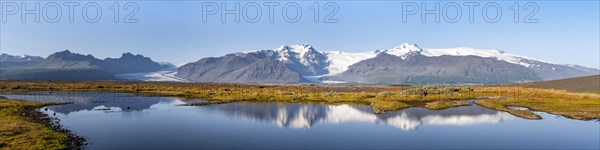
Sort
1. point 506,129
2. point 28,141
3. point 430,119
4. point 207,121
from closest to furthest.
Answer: point 28,141, point 506,129, point 207,121, point 430,119

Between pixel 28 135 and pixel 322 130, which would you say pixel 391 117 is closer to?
pixel 322 130

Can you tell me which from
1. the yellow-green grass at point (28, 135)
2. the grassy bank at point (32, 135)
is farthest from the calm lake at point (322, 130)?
the yellow-green grass at point (28, 135)

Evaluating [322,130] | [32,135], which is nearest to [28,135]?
[32,135]

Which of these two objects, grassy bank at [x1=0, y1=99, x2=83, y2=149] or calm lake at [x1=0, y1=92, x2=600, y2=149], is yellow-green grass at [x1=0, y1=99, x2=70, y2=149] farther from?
calm lake at [x1=0, y1=92, x2=600, y2=149]

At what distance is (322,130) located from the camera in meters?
63.3

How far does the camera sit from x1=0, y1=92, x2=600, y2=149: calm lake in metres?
51.0

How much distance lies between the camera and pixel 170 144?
4953cm

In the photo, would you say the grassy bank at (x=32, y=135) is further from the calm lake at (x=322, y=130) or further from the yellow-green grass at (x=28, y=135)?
the calm lake at (x=322, y=130)

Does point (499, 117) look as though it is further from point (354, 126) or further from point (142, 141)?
point (142, 141)

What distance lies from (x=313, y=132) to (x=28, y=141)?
33737 millimetres

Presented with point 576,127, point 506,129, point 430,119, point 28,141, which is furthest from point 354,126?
point 28,141

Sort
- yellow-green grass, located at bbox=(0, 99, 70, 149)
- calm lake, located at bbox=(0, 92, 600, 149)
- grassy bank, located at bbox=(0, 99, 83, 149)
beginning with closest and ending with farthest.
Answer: yellow-green grass, located at bbox=(0, 99, 70, 149), grassy bank, located at bbox=(0, 99, 83, 149), calm lake, located at bbox=(0, 92, 600, 149)

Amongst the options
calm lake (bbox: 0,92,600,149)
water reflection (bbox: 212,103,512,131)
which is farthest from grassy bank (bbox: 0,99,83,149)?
water reflection (bbox: 212,103,512,131)

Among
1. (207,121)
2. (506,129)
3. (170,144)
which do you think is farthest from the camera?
(207,121)
